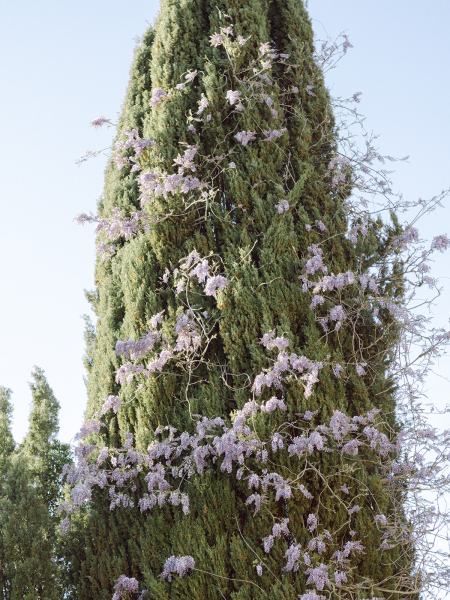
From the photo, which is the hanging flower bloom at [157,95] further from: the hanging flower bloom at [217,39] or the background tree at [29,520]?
the background tree at [29,520]

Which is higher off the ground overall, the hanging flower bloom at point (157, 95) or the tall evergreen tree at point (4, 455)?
the hanging flower bloom at point (157, 95)

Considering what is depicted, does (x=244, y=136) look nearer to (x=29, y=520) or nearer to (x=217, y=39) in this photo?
(x=217, y=39)

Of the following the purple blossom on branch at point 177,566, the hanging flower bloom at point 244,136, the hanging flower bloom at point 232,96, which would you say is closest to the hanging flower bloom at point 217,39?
the hanging flower bloom at point 232,96

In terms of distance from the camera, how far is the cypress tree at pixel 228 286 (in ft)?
16.2

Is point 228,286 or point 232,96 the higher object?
point 232,96

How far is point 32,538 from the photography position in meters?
5.37

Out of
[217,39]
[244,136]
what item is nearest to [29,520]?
[244,136]

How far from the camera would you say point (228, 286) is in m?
5.49

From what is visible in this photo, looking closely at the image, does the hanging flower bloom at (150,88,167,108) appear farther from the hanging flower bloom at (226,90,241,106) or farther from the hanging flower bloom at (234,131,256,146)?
the hanging flower bloom at (234,131,256,146)

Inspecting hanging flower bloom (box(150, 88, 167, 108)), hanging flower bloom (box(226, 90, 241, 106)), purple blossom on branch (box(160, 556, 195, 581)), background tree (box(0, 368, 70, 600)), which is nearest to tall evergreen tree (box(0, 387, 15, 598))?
background tree (box(0, 368, 70, 600))

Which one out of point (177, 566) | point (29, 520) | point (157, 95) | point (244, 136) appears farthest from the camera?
point (157, 95)

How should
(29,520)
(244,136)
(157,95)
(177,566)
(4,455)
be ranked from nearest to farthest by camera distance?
(177,566) < (29,520) < (244,136) < (4,455) < (157,95)

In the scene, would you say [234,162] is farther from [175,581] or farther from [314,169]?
[175,581]

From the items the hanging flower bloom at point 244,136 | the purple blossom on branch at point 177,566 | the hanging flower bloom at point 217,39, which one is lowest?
the purple blossom on branch at point 177,566
